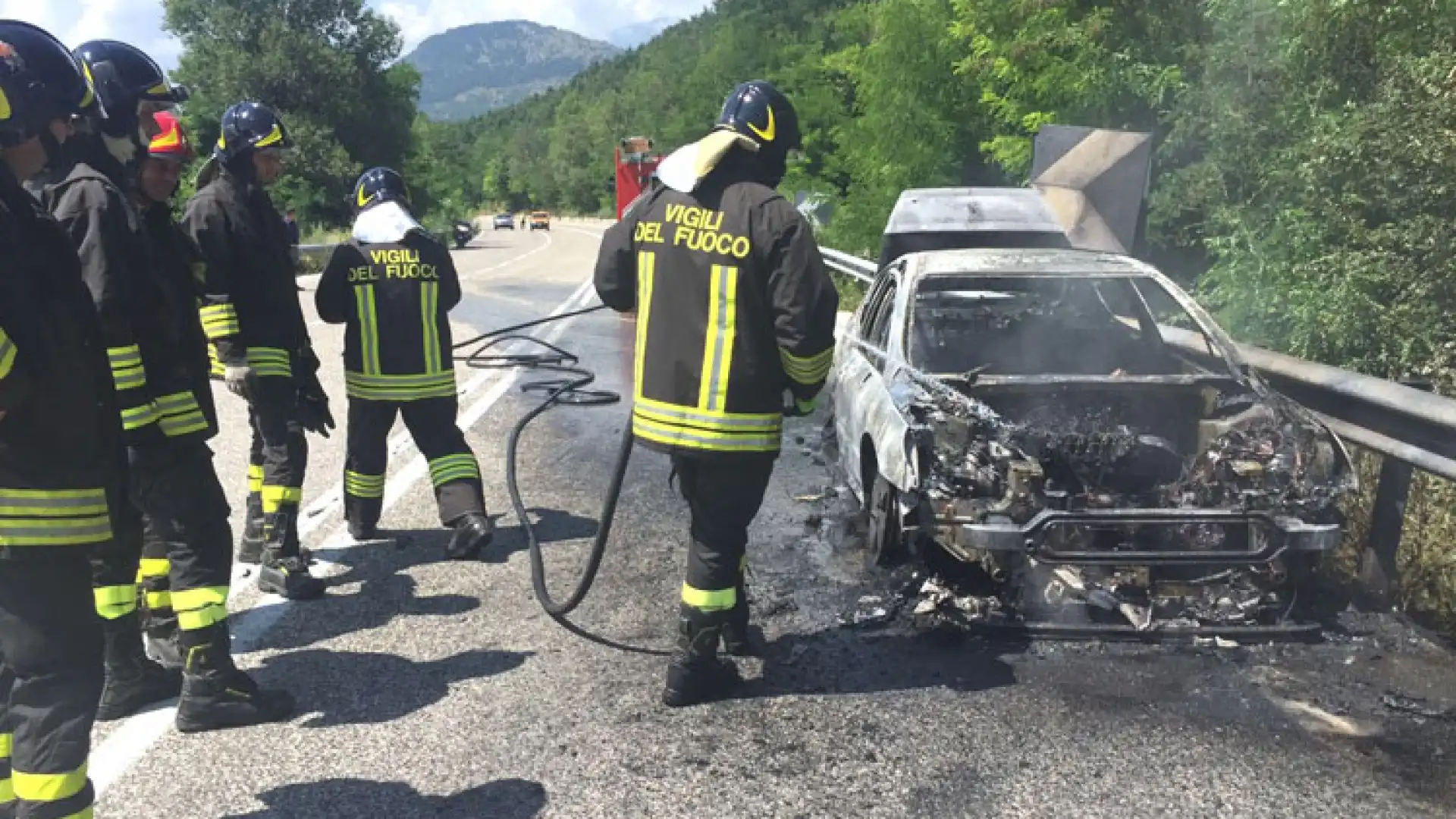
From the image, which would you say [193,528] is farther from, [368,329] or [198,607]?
[368,329]

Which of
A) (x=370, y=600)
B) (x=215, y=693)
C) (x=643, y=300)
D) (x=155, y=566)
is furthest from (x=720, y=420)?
(x=155, y=566)

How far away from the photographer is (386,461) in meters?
5.57

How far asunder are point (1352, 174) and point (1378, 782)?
470cm

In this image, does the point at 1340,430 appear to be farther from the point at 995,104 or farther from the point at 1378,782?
the point at 995,104

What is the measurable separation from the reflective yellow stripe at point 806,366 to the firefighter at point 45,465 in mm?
2067

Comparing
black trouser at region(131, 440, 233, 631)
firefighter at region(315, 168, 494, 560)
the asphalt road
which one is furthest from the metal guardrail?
black trouser at region(131, 440, 233, 631)

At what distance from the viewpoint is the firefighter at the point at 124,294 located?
130 inches

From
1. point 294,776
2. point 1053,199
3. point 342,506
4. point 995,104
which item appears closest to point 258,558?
point 342,506

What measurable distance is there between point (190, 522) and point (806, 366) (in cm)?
211

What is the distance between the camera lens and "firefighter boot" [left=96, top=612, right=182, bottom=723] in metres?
3.66

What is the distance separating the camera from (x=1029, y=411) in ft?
17.2

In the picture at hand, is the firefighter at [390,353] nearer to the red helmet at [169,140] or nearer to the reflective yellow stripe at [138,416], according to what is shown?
the red helmet at [169,140]

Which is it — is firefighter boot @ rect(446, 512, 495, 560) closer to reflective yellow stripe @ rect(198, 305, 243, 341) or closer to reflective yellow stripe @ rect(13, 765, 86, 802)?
reflective yellow stripe @ rect(198, 305, 243, 341)

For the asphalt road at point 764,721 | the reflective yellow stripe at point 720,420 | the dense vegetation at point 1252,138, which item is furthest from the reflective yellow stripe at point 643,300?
the dense vegetation at point 1252,138
